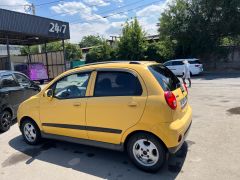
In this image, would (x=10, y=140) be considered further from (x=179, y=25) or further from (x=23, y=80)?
(x=179, y=25)

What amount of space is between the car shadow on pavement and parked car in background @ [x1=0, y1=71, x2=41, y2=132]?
1347mm

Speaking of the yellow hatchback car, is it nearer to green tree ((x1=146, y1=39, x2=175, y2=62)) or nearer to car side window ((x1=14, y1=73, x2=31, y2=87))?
car side window ((x1=14, y1=73, x2=31, y2=87))

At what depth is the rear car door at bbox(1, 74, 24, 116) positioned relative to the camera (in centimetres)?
731

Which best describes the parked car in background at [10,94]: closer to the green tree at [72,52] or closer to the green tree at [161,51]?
the green tree at [161,51]

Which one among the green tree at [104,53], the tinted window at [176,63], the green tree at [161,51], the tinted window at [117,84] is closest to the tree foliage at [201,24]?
the green tree at [161,51]

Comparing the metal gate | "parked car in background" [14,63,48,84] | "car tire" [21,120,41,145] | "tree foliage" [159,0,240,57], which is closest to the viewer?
"car tire" [21,120,41,145]

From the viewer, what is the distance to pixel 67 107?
5.00m

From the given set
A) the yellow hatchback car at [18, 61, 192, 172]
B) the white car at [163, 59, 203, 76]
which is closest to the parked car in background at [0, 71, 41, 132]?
the yellow hatchback car at [18, 61, 192, 172]

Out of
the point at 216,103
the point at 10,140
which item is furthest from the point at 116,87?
the point at 216,103

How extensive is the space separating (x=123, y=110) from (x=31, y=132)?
255 centimetres

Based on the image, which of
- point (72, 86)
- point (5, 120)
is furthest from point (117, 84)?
point (5, 120)

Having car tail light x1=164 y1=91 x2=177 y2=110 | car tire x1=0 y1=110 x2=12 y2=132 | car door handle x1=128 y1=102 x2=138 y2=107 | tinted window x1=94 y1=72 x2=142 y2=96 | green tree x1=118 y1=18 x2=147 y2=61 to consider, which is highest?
green tree x1=118 y1=18 x2=147 y2=61

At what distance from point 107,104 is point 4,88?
4.15 meters

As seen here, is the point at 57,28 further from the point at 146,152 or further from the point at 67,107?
the point at 146,152
